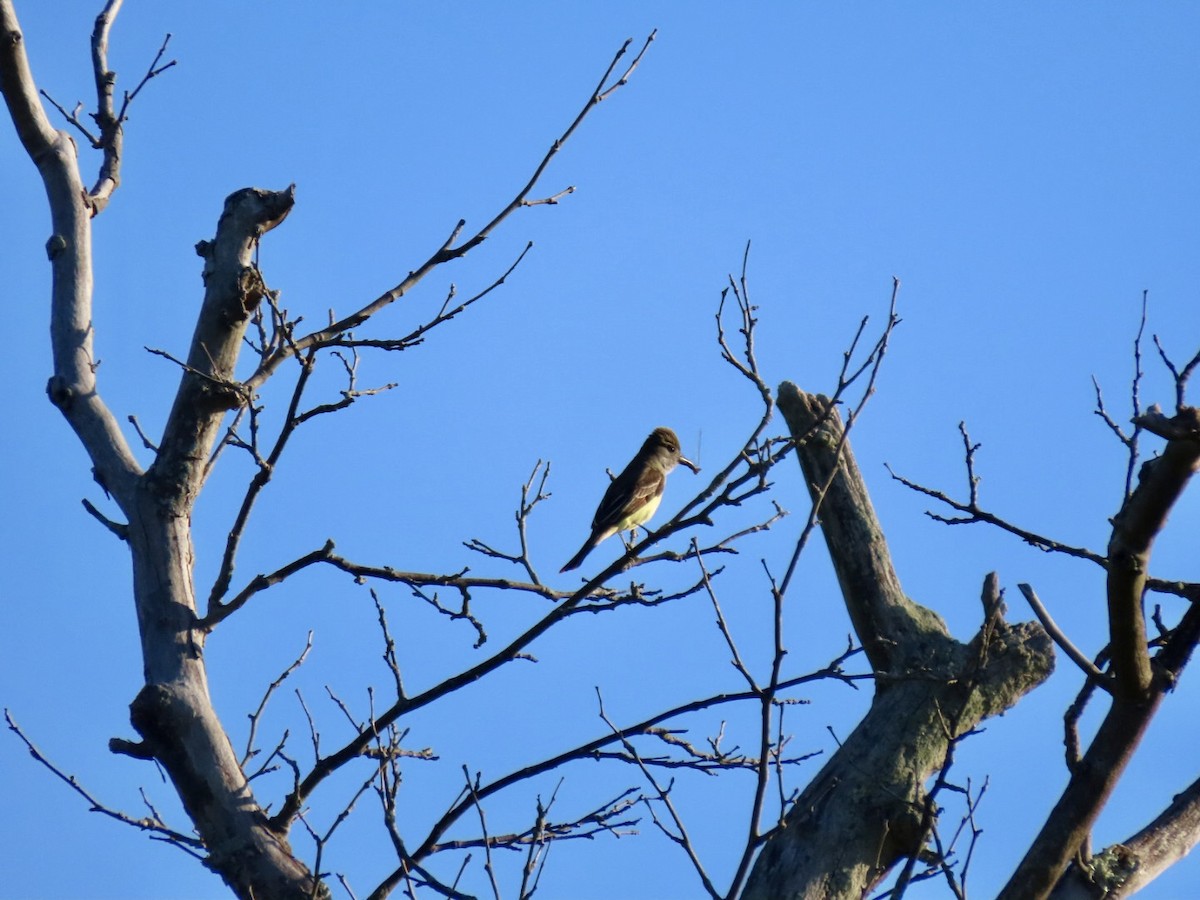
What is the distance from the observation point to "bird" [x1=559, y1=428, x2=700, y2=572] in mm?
8906

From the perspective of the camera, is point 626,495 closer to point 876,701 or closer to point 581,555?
point 581,555

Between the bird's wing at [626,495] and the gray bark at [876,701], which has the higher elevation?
Answer: the bird's wing at [626,495]

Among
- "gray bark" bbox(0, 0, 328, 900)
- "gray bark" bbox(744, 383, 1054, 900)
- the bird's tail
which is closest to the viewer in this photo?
"gray bark" bbox(0, 0, 328, 900)

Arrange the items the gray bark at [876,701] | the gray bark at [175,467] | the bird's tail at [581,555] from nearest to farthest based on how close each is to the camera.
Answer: the gray bark at [175,467], the gray bark at [876,701], the bird's tail at [581,555]

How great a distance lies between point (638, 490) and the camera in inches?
367

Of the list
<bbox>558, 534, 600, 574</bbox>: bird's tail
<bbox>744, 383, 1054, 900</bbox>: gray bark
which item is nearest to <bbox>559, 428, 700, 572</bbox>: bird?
<bbox>558, 534, 600, 574</bbox>: bird's tail

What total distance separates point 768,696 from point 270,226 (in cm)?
319

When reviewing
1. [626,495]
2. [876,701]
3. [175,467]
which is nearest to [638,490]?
[626,495]

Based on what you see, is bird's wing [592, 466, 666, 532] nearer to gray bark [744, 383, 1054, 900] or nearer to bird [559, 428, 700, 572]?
bird [559, 428, 700, 572]

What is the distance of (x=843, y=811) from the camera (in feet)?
→ 18.1

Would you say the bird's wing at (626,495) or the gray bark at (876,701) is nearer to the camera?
the gray bark at (876,701)

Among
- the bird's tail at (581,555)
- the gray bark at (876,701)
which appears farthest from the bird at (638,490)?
the gray bark at (876,701)

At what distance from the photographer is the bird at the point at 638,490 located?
8.91 metres

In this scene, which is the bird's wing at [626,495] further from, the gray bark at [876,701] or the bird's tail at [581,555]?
the gray bark at [876,701]
